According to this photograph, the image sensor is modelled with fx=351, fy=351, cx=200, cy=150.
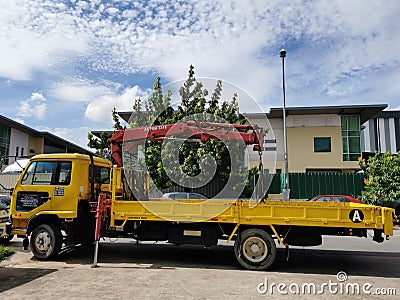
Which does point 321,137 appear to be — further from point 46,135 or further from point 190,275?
point 46,135

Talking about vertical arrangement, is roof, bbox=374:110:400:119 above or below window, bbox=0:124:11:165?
above

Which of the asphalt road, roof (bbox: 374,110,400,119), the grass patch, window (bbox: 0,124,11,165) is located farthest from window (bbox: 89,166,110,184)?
roof (bbox: 374,110,400,119)

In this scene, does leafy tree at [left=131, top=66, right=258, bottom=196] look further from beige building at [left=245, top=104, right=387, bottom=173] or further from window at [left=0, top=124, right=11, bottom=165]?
window at [left=0, top=124, right=11, bottom=165]

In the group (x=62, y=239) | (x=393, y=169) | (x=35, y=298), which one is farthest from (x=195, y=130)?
(x=393, y=169)

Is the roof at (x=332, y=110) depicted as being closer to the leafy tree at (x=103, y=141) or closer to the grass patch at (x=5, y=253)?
the leafy tree at (x=103, y=141)

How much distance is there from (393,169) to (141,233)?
14.9 metres

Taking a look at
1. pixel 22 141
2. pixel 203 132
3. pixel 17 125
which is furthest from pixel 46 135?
pixel 203 132

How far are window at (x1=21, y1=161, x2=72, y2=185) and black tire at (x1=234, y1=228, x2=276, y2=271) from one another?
4.27 meters

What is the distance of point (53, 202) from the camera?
821 cm

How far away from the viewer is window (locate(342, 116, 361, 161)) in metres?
28.7

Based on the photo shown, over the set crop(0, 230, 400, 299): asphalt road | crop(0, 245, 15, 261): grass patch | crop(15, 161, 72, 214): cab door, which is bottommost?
crop(0, 230, 400, 299): asphalt road

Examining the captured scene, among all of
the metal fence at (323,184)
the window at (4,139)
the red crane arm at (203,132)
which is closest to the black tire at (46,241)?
the red crane arm at (203,132)

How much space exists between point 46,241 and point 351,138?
86.8 ft

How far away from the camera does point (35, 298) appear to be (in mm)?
5508
